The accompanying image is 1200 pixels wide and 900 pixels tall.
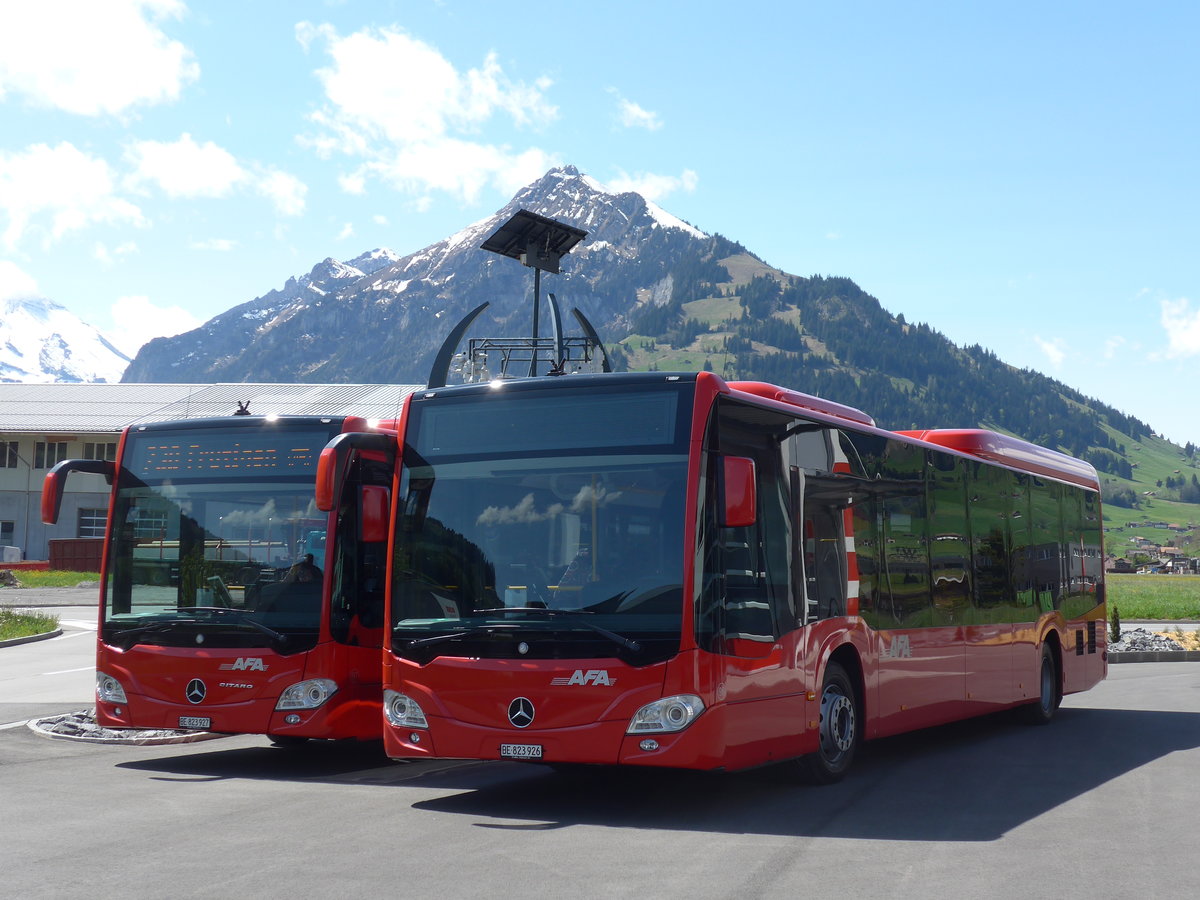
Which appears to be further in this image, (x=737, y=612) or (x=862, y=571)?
(x=862, y=571)

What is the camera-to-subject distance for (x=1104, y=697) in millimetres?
20047

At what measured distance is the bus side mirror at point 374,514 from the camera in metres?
11.3

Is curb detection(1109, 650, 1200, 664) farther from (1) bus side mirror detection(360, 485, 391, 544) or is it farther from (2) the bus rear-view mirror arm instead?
(1) bus side mirror detection(360, 485, 391, 544)

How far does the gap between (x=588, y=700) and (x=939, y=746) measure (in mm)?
6309

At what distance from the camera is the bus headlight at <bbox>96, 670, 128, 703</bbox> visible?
459 inches

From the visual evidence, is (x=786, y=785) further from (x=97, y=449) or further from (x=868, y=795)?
(x=97, y=449)

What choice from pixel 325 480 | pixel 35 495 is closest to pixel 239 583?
pixel 325 480

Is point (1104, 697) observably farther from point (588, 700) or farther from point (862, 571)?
point (588, 700)

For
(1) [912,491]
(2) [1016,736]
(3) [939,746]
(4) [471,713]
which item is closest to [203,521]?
(4) [471,713]

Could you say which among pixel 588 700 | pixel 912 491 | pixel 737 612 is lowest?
pixel 588 700

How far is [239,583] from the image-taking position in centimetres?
1152

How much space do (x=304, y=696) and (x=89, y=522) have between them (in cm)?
6078

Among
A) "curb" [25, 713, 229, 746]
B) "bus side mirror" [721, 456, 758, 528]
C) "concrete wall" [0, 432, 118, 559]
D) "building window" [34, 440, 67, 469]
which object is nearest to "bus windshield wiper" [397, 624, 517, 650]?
"bus side mirror" [721, 456, 758, 528]

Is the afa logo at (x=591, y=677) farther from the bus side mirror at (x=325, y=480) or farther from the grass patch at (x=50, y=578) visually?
the grass patch at (x=50, y=578)
